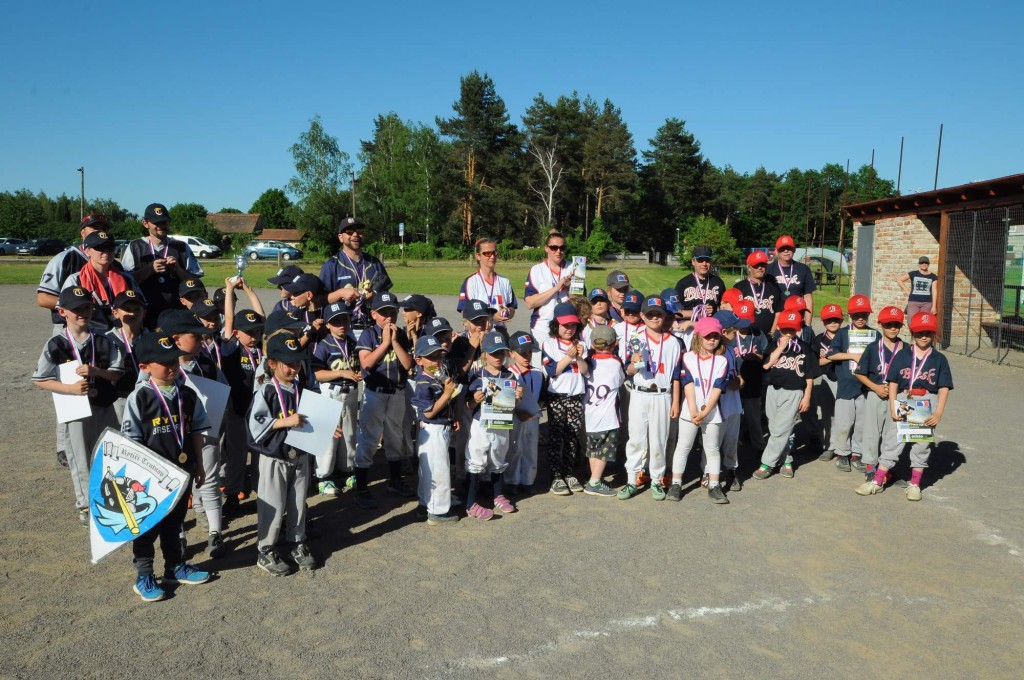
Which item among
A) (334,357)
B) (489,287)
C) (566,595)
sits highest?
(489,287)

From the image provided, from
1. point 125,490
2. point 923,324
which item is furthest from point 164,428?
point 923,324

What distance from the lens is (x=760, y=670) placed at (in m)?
4.02

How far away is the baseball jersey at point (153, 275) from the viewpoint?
689 centimetres

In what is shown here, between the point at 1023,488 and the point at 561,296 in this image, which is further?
the point at 561,296

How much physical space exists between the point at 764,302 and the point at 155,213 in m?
6.55

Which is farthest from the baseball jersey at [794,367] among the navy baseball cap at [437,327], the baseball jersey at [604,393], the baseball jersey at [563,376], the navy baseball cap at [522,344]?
the navy baseball cap at [437,327]

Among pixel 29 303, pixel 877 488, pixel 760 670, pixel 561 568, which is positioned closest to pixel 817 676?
pixel 760 670

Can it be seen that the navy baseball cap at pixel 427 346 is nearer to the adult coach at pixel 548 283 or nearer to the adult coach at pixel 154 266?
the adult coach at pixel 548 283

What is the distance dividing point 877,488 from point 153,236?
7531 mm

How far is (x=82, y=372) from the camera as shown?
525 centimetres

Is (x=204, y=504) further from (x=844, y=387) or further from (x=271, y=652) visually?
(x=844, y=387)

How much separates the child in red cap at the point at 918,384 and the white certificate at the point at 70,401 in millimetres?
6941

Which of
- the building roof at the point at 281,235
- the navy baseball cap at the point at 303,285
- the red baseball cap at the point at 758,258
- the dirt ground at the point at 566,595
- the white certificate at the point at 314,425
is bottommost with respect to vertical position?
the dirt ground at the point at 566,595

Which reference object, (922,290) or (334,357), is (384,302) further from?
(922,290)
